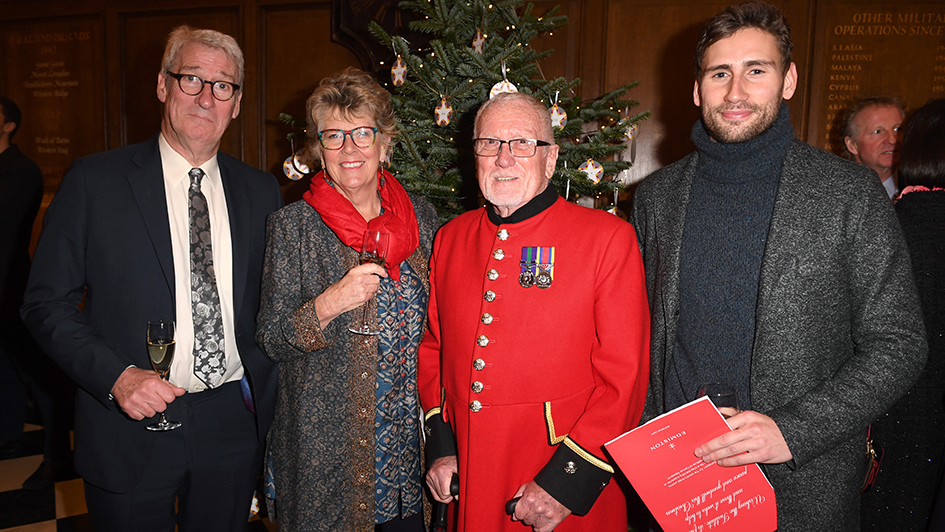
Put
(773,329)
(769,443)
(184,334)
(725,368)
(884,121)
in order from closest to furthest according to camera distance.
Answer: (769,443) → (773,329) → (725,368) → (184,334) → (884,121)

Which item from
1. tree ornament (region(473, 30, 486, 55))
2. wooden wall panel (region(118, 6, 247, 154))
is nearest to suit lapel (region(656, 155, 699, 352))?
tree ornament (region(473, 30, 486, 55))

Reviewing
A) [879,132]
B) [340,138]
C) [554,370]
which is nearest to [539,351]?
[554,370]

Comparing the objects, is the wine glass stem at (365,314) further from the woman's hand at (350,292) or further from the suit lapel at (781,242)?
the suit lapel at (781,242)

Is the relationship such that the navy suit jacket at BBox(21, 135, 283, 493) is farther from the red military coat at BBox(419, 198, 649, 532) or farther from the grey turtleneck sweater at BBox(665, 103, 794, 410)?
the grey turtleneck sweater at BBox(665, 103, 794, 410)

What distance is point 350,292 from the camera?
1780mm

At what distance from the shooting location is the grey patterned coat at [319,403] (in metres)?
1.89

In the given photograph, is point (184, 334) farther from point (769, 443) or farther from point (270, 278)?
point (769, 443)

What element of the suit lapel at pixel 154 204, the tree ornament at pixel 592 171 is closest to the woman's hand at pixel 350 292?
the suit lapel at pixel 154 204

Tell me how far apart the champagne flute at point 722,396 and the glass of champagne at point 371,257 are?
98 centimetres

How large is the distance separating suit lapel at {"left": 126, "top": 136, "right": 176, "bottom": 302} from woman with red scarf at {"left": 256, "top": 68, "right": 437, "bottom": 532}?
31 cm

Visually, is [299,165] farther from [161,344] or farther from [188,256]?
[161,344]

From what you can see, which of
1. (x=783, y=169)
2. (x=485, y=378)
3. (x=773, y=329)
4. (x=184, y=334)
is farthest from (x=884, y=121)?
(x=184, y=334)

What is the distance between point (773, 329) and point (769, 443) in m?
0.30

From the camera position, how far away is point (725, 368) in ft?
5.49
